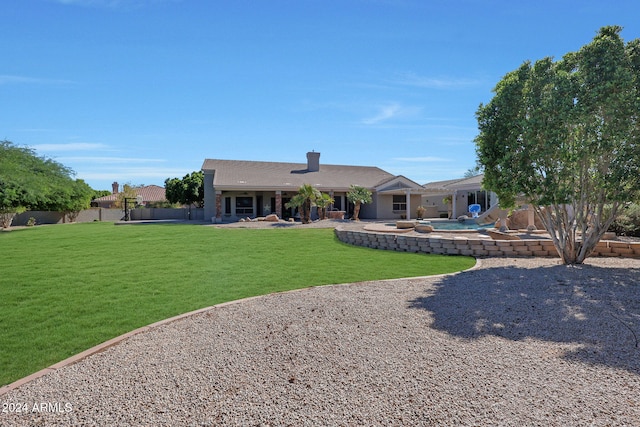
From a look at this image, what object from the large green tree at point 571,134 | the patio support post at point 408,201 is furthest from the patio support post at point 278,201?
the large green tree at point 571,134

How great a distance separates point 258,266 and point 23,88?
1119 centimetres

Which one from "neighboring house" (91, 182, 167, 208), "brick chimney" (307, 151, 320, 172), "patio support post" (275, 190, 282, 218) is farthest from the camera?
"neighboring house" (91, 182, 167, 208)

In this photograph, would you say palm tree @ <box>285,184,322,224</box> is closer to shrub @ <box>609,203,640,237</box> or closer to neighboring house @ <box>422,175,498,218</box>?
neighboring house @ <box>422,175,498,218</box>

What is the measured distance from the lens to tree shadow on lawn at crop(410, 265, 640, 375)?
13.6 ft

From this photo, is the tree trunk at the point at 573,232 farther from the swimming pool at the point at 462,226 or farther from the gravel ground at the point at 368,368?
the swimming pool at the point at 462,226

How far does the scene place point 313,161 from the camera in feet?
113

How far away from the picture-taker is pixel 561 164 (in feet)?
26.1

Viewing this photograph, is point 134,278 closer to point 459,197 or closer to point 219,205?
point 219,205

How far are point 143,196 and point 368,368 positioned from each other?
6285cm

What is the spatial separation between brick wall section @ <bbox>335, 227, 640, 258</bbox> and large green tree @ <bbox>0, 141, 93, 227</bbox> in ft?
90.2

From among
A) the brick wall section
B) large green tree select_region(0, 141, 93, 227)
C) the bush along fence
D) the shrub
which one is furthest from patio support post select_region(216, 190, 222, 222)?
Answer: the shrub

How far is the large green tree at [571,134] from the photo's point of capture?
7191mm

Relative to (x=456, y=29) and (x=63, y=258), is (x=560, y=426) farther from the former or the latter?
(x=63, y=258)

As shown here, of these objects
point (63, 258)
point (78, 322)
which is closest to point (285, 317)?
point (78, 322)
